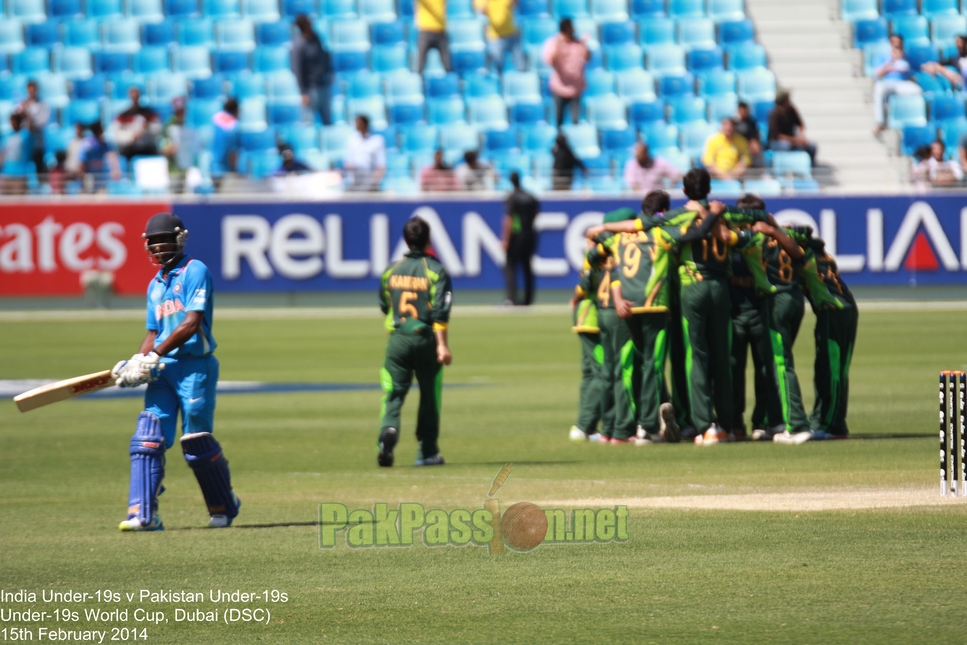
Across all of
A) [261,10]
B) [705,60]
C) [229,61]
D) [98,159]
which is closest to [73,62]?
[229,61]

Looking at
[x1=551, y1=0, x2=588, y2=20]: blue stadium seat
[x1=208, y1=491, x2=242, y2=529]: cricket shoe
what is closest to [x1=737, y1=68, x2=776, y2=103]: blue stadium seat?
[x1=551, y1=0, x2=588, y2=20]: blue stadium seat

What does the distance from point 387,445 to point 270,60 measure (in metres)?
21.8

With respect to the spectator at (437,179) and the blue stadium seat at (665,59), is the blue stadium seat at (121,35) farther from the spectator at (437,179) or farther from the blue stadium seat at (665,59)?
the blue stadium seat at (665,59)

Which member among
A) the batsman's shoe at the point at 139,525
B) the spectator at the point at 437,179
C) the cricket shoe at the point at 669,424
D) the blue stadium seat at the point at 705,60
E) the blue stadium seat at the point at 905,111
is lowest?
the cricket shoe at the point at 669,424

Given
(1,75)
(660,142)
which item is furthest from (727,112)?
(1,75)

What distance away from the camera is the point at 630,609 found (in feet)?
21.2

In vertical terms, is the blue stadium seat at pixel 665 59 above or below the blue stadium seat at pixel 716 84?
above

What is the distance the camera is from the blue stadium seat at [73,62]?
3169 centimetres

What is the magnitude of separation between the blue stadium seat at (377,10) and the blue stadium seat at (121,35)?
15.8 feet

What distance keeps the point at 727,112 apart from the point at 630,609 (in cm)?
2529

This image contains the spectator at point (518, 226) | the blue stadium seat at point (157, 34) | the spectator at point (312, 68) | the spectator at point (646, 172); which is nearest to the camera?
the spectator at point (518, 226)

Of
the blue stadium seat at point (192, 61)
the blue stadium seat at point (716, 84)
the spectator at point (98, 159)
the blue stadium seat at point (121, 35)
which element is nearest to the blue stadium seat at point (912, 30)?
the blue stadium seat at point (716, 84)

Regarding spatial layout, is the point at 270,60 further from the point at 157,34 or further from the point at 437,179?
the point at 437,179

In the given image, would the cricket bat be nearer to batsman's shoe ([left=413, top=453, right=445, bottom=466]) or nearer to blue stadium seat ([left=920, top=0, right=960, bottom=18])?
batsman's shoe ([left=413, top=453, right=445, bottom=466])
